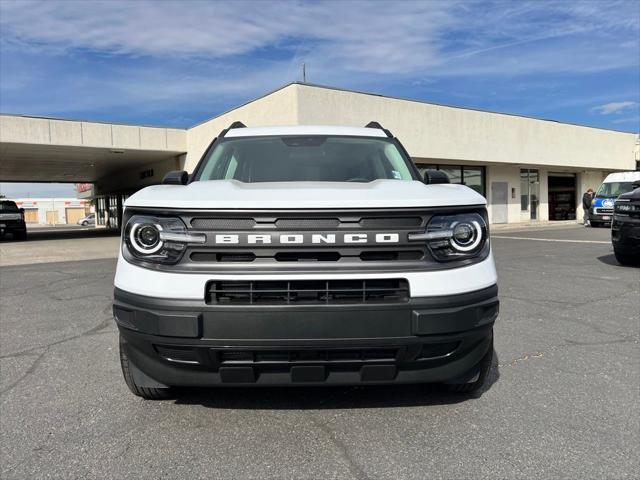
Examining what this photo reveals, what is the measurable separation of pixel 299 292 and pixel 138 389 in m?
1.31

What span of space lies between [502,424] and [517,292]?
4182 millimetres

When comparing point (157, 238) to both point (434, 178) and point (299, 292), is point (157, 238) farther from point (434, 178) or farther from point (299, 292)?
point (434, 178)

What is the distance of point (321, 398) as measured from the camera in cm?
291

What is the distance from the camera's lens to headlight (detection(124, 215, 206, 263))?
2.27 metres

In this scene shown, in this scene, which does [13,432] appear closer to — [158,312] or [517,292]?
[158,312]

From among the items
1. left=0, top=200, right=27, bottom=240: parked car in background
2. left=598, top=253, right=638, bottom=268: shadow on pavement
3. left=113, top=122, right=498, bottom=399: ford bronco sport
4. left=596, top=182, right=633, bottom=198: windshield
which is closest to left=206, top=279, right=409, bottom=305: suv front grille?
Result: left=113, top=122, right=498, bottom=399: ford bronco sport

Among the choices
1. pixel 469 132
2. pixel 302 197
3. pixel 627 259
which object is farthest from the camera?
pixel 469 132

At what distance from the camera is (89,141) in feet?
66.2

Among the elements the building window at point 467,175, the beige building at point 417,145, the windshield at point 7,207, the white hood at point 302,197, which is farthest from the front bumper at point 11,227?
the white hood at point 302,197

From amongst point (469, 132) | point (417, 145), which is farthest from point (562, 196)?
point (417, 145)

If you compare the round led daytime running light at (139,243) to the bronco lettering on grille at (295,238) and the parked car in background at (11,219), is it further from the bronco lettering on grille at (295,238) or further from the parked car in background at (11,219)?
the parked car in background at (11,219)

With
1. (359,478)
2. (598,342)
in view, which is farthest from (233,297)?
(598,342)

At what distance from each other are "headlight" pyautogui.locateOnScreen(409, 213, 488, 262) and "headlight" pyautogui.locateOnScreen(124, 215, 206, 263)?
1.11m

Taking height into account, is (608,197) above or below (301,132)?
below
